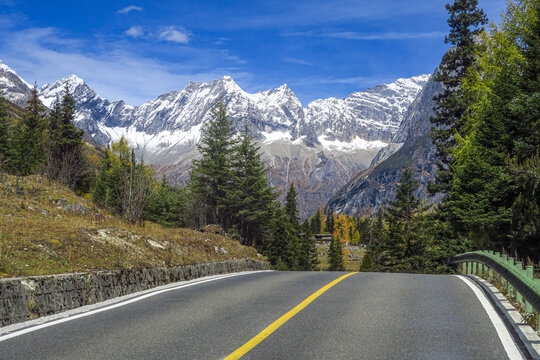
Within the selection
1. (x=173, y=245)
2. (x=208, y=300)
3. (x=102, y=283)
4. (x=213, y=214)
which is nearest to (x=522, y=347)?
(x=208, y=300)

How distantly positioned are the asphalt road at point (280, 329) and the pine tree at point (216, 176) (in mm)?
36412

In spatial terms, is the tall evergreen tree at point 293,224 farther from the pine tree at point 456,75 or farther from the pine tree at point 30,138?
the pine tree at point 30,138

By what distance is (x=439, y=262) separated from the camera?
33938 millimetres

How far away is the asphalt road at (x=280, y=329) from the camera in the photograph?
4828 mm

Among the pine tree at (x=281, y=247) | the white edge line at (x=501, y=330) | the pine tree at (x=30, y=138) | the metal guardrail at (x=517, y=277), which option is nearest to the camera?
the white edge line at (x=501, y=330)

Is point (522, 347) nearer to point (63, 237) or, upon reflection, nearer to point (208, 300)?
point (208, 300)

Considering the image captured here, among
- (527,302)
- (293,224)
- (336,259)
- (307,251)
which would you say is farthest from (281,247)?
(527,302)

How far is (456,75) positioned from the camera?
1302 inches

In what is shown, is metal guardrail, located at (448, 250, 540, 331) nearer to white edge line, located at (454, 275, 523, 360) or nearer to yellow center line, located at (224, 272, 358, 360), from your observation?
white edge line, located at (454, 275, 523, 360)

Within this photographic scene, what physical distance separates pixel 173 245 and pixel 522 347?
35.1 ft

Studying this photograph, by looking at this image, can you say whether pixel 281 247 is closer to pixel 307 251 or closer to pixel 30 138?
pixel 307 251

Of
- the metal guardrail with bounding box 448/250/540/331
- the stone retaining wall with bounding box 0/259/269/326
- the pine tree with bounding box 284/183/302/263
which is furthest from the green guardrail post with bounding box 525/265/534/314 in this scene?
the pine tree with bounding box 284/183/302/263

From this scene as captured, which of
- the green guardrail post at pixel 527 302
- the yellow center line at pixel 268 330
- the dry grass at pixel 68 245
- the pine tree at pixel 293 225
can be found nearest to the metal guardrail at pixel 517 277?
the green guardrail post at pixel 527 302

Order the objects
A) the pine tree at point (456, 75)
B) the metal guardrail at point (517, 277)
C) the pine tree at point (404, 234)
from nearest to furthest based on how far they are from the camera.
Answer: the metal guardrail at point (517, 277), the pine tree at point (456, 75), the pine tree at point (404, 234)
